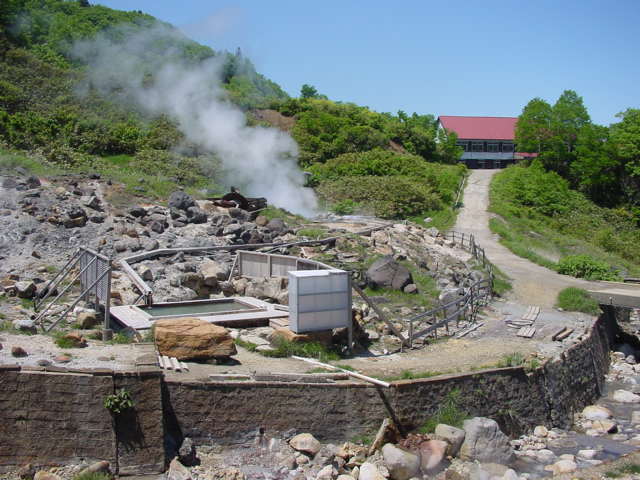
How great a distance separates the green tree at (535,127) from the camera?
167ft

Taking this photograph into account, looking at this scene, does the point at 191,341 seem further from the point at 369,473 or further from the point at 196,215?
the point at 196,215

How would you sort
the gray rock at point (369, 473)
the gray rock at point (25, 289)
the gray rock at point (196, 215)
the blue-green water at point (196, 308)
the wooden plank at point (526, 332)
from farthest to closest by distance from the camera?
the gray rock at point (196, 215) → the wooden plank at point (526, 332) → the gray rock at point (25, 289) → the blue-green water at point (196, 308) → the gray rock at point (369, 473)

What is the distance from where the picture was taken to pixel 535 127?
51094 millimetres

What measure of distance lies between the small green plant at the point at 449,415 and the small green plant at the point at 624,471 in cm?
249

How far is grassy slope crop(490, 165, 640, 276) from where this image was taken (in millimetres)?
31761

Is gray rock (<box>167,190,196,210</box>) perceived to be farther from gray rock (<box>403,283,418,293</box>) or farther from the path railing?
the path railing

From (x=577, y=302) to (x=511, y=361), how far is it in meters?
6.95

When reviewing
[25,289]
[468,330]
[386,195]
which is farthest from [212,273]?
[386,195]

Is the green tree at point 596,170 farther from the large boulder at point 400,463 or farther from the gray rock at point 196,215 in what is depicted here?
the large boulder at point 400,463

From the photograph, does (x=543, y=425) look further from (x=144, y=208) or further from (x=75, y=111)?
(x=75, y=111)

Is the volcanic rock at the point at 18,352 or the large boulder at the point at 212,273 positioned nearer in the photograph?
the volcanic rock at the point at 18,352

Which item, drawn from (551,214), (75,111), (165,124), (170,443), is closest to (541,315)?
(170,443)

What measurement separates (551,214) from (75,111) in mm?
28421

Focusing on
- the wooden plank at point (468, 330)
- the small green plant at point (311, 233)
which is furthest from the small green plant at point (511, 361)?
the small green plant at point (311, 233)
